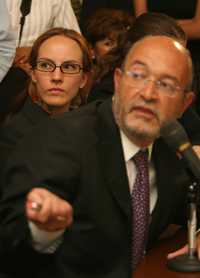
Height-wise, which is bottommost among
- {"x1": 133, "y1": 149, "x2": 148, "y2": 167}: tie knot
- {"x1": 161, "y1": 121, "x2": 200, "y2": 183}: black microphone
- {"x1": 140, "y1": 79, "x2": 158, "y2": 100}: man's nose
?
{"x1": 133, "y1": 149, "x2": 148, "y2": 167}: tie knot

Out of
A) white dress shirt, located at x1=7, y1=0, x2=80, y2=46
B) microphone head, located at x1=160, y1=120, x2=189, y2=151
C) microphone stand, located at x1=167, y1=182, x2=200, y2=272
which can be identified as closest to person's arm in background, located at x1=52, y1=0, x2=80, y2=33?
white dress shirt, located at x1=7, y1=0, x2=80, y2=46

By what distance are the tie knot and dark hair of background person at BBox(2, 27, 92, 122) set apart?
108cm

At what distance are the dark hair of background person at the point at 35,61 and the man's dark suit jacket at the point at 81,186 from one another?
1.11 m

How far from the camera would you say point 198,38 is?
399 centimetres

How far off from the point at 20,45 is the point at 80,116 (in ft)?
5.34

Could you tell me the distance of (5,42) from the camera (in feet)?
10.4

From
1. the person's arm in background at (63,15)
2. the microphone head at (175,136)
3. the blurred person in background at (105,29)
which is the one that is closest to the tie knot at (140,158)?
the microphone head at (175,136)

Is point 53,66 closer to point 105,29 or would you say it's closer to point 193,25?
point 105,29

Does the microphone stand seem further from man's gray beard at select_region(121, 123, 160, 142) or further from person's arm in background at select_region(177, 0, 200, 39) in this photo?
person's arm in background at select_region(177, 0, 200, 39)

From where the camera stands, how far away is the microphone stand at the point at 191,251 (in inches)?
72.9

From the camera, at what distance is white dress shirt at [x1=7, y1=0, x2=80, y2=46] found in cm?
354

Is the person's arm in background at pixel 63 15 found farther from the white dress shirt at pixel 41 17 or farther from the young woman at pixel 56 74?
the young woman at pixel 56 74

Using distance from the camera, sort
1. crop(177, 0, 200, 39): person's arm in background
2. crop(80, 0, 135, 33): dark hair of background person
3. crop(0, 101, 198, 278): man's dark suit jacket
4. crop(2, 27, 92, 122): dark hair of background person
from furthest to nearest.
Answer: crop(80, 0, 135, 33): dark hair of background person
crop(177, 0, 200, 39): person's arm in background
crop(2, 27, 92, 122): dark hair of background person
crop(0, 101, 198, 278): man's dark suit jacket

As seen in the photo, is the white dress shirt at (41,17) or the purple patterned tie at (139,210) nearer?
the purple patterned tie at (139,210)
